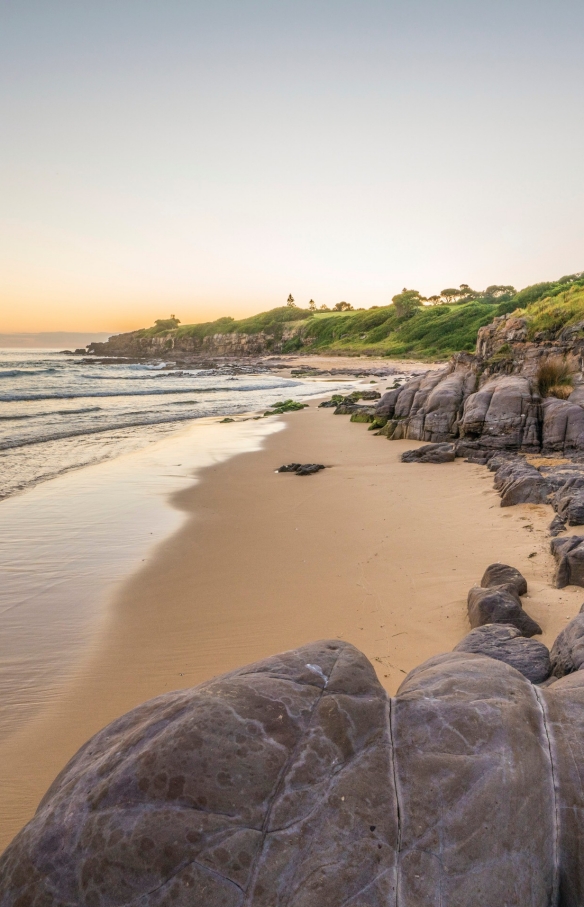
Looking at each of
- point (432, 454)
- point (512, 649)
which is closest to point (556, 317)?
point (432, 454)

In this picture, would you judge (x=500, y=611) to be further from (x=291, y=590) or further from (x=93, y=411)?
(x=93, y=411)

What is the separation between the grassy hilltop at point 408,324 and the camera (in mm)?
34428

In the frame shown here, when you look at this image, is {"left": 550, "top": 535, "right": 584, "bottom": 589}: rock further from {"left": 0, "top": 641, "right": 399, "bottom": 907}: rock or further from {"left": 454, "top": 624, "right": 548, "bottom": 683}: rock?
{"left": 0, "top": 641, "right": 399, "bottom": 907}: rock

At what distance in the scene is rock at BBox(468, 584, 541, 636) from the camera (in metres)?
5.14

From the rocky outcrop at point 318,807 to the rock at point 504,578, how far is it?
3.79 metres

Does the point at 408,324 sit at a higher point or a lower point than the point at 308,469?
higher

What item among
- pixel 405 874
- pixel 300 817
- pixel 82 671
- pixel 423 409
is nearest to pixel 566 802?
pixel 405 874

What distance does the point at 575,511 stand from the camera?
7.70 metres

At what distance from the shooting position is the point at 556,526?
7.61 m

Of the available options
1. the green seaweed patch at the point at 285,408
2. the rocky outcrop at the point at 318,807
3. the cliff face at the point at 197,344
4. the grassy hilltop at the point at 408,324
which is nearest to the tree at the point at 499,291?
the grassy hilltop at the point at 408,324

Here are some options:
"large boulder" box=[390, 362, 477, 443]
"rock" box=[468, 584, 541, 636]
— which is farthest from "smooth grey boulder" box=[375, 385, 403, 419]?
"rock" box=[468, 584, 541, 636]

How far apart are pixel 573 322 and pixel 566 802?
18.4 meters

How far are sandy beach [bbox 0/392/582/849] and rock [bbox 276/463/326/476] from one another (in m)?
1.48

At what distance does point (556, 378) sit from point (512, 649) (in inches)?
491
